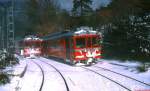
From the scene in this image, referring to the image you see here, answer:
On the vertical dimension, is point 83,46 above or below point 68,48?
above

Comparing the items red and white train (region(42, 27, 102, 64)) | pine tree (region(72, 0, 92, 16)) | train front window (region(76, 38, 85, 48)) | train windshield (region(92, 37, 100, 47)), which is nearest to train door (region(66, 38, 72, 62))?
red and white train (region(42, 27, 102, 64))

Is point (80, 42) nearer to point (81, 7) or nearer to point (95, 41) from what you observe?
point (95, 41)

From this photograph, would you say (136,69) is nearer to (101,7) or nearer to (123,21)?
(123,21)

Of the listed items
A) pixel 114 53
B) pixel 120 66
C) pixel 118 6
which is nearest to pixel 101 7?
pixel 118 6

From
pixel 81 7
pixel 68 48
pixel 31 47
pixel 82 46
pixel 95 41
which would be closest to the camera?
pixel 82 46

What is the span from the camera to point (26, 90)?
53.8 ft

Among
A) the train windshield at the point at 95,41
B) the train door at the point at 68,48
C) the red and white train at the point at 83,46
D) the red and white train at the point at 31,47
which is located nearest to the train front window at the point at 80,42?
the red and white train at the point at 83,46

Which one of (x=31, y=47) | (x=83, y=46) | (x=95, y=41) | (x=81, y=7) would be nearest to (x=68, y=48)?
(x=83, y=46)

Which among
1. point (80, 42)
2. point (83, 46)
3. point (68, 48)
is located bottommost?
point (68, 48)

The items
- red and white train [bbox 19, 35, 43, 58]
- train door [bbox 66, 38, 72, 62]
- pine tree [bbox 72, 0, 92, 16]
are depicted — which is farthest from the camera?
pine tree [bbox 72, 0, 92, 16]

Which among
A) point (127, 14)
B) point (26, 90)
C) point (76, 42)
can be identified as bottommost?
point (26, 90)

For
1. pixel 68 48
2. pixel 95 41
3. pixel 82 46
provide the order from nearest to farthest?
pixel 82 46
pixel 95 41
pixel 68 48

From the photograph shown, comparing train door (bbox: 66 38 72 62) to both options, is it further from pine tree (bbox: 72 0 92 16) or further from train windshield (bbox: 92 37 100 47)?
pine tree (bbox: 72 0 92 16)

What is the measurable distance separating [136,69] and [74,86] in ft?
24.7
